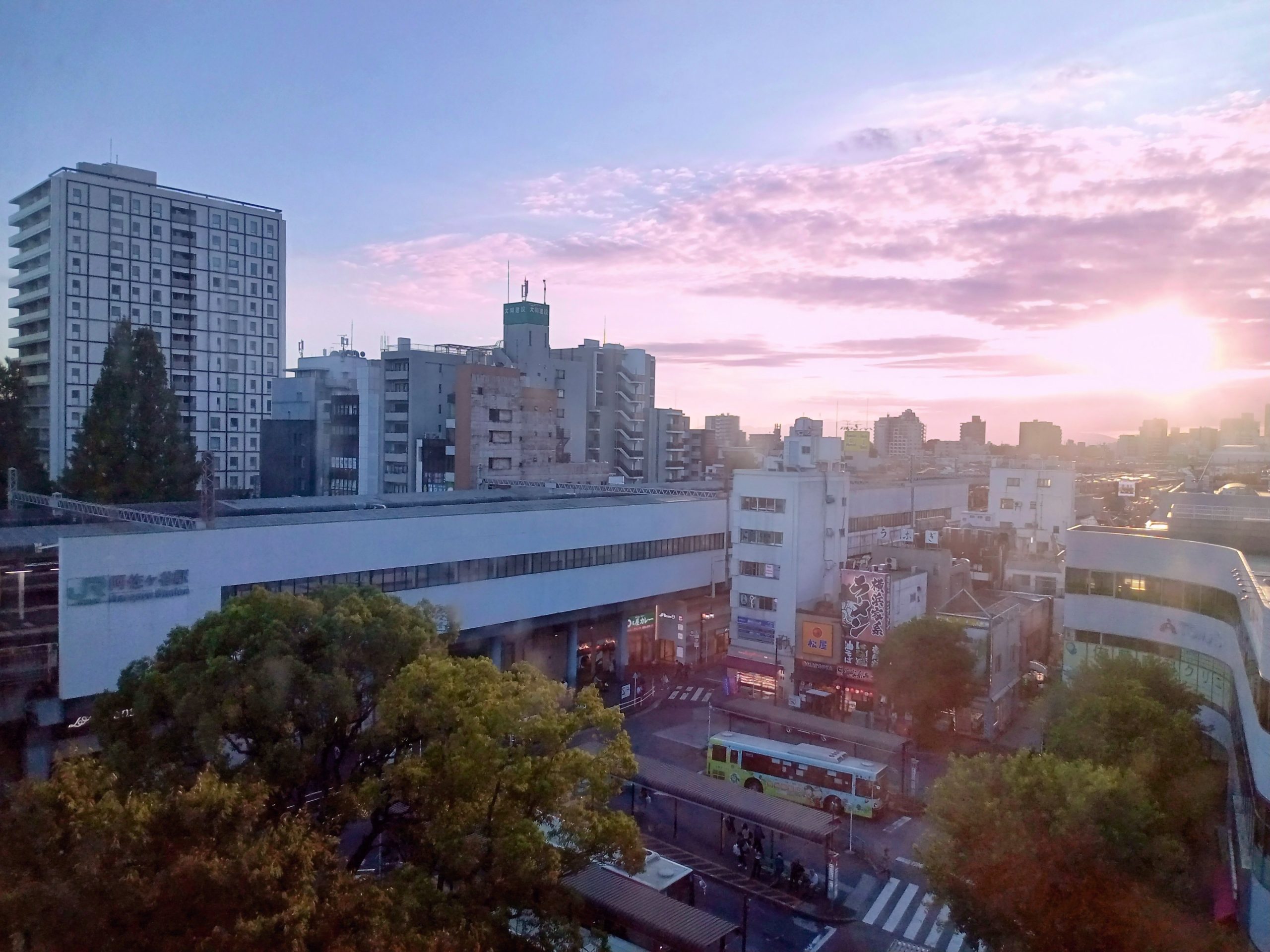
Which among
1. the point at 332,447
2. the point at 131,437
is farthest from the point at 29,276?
the point at 131,437

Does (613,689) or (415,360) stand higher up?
(415,360)

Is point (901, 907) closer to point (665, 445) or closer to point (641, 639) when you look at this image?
point (641, 639)

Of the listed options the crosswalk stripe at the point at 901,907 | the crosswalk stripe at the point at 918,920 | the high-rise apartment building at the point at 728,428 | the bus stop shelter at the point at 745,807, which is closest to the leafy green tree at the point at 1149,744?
the crosswalk stripe at the point at 918,920

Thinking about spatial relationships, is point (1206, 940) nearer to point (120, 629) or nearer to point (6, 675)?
point (120, 629)

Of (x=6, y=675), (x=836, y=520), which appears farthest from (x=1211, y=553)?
(x=6, y=675)

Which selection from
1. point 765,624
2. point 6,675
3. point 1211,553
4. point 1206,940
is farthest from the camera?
point 765,624

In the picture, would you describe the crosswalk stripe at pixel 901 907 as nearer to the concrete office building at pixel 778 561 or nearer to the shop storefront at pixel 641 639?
the concrete office building at pixel 778 561

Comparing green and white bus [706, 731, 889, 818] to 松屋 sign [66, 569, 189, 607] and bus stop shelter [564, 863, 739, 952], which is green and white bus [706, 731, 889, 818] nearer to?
bus stop shelter [564, 863, 739, 952]
